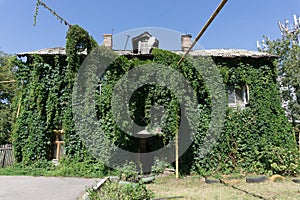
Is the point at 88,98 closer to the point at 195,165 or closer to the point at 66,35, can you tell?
the point at 66,35

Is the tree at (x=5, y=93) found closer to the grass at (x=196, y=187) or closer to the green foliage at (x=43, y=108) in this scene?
the green foliage at (x=43, y=108)

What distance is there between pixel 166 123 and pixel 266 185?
415cm

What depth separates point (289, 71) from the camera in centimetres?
1638

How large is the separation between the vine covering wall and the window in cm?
29

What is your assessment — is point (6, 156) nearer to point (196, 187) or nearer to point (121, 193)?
point (121, 193)

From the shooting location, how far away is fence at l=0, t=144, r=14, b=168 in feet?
30.7

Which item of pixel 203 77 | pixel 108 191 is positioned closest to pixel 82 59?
pixel 203 77

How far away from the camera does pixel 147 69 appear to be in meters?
8.73

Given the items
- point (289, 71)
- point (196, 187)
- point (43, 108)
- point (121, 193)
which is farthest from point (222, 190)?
point (289, 71)

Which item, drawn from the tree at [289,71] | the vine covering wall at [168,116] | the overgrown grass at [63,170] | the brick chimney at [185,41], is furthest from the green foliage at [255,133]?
the tree at [289,71]

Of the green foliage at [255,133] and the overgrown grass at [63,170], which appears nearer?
the overgrown grass at [63,170]

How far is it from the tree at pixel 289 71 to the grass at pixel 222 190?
437 inches

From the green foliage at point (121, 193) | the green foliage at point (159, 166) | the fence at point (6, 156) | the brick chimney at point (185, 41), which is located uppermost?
the brick chimney at point (185, 41)

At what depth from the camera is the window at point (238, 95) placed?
32.3 feet
